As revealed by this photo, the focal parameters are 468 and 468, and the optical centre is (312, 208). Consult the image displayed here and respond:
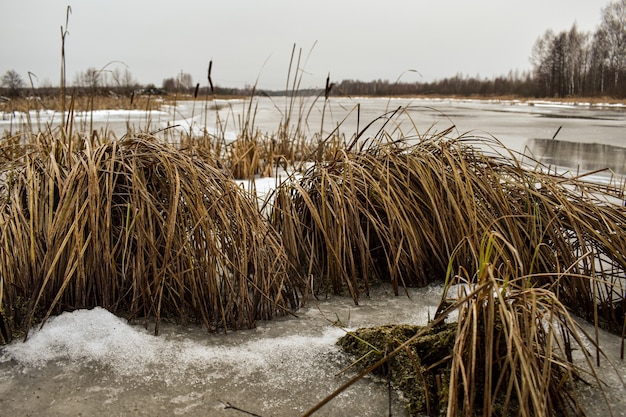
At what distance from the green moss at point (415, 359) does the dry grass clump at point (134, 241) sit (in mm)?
A: 390

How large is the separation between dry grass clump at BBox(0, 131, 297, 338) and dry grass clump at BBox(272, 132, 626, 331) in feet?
0.86

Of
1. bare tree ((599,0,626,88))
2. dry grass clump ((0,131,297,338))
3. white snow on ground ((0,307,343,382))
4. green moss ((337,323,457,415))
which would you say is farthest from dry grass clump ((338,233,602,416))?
bare tree ((599,0,626,88))

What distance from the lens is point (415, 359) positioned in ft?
4.08

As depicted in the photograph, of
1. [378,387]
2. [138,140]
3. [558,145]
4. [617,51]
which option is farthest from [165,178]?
[617,51]

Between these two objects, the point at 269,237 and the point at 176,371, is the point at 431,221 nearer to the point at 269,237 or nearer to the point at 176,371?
the point at 269,237

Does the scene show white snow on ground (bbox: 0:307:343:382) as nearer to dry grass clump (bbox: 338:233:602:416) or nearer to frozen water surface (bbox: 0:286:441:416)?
frozen water surface (bbox: 0:286:441:416)

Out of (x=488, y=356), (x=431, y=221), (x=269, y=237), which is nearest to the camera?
(x=488, y=356)

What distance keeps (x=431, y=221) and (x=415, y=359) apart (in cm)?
93

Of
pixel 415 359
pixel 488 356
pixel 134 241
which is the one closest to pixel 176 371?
pixel 134 241

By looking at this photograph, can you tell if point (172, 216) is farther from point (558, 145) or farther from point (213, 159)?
point (558, 145)

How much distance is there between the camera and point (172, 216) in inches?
62.2

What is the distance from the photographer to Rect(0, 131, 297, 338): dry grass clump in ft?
4.96

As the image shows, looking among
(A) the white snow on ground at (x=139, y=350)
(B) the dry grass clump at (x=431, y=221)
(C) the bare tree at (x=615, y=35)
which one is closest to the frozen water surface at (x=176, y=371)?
(A) the white snow on ground at (x=139, y=350)

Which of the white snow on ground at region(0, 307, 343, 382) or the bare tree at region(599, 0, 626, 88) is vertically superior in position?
the bare tree at region(599, 0, 626, 88)
